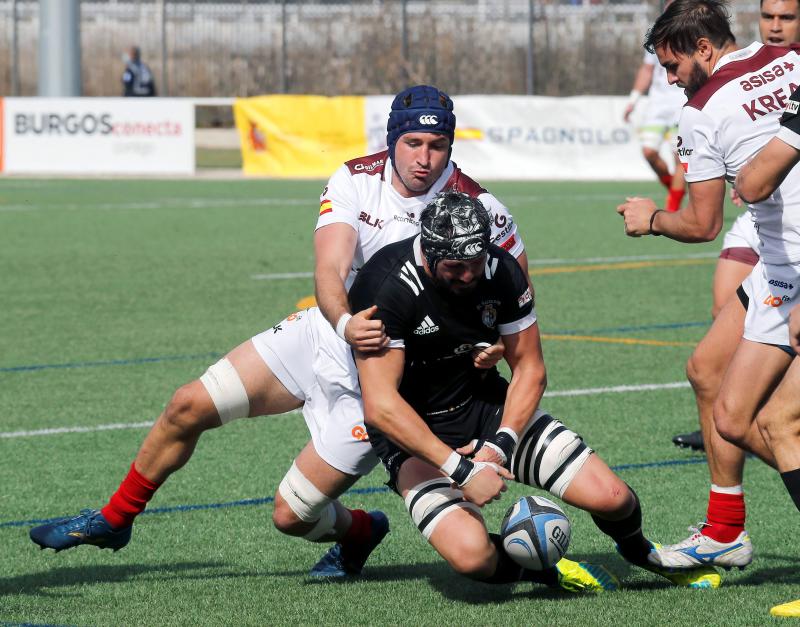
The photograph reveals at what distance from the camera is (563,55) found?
34.9 metres

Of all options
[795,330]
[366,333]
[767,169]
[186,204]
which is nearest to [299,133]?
[186,204]

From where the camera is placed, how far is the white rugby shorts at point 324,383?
5676 millimetres

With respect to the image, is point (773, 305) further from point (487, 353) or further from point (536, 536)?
point (536, 536)

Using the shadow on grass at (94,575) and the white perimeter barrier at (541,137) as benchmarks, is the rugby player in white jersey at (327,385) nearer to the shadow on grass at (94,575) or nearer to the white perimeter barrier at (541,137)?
the shadow on grass at (94,575)

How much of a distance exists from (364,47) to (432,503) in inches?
1258

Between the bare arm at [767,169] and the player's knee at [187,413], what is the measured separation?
2140 mm

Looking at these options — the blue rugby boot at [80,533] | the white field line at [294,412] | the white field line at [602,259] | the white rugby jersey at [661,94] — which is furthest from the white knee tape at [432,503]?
the white rugby jersey at [661,94]

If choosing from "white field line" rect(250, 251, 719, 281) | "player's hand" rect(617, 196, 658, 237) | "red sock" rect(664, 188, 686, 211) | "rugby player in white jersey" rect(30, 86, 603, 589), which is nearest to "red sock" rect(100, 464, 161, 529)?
"rugby player in white jersey" rect(30, 86, 603, 589)

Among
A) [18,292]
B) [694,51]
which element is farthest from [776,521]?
[18,292]

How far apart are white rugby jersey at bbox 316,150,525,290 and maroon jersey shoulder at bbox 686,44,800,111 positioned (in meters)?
0.85

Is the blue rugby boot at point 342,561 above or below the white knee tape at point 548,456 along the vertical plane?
below

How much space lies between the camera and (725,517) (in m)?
5.72

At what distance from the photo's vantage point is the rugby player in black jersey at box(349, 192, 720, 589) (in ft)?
17.0

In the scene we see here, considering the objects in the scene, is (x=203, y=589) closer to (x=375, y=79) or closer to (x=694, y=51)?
(x=694, y=51)
